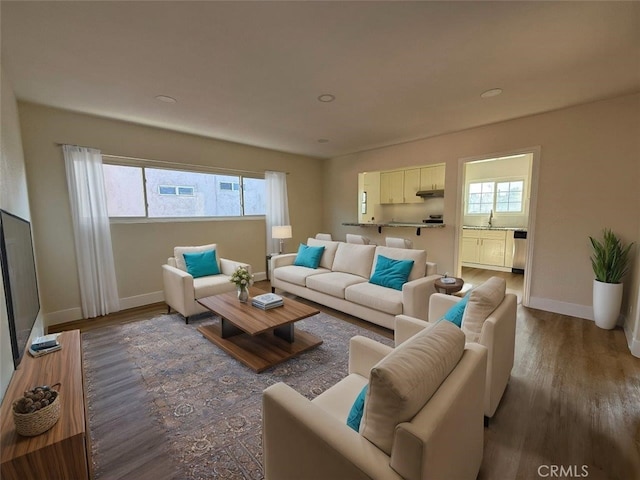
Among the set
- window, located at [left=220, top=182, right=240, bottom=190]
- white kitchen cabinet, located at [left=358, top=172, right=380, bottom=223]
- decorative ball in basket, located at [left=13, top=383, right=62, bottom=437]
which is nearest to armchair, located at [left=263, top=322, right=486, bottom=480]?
decorative ball in basket, located at [left=13, top=383, right=62, bottom=437]

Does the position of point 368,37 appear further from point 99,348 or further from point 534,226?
point 99,348

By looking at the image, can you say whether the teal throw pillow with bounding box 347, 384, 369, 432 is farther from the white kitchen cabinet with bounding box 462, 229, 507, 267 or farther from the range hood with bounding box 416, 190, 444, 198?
the white kitchen cabinet with bounding box 462, 229, 507, 267

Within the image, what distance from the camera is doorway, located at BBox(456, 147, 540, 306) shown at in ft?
18.7

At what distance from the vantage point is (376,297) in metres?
3.01

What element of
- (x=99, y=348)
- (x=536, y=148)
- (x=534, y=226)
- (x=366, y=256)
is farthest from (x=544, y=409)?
(x=99, y=348)

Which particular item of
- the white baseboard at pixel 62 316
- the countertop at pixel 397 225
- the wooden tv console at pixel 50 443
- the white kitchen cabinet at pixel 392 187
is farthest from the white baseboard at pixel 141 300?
the white kitchen cabinet at pixel 392 187

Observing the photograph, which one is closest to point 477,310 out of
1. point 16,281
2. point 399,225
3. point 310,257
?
point 16,281

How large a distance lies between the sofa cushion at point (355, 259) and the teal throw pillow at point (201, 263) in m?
1.76

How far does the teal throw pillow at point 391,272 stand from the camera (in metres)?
3.18

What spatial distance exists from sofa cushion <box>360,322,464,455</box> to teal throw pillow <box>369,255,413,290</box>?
218 centimetres

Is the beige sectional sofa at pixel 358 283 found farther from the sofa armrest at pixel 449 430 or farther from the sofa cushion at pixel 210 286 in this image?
the sofa armrest at pixel 449 430

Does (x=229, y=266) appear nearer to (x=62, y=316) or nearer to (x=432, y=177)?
(x=62, y=316)

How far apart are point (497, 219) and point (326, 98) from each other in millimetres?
5472

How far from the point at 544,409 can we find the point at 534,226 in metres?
2.62
